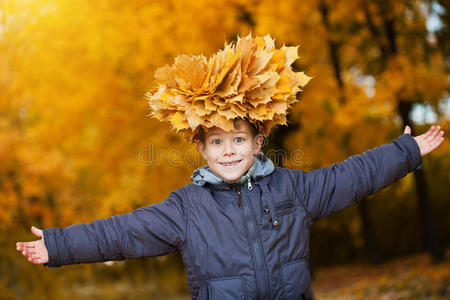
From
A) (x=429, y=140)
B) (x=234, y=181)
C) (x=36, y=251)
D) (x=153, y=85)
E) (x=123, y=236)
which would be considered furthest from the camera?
(x=153, y=85)

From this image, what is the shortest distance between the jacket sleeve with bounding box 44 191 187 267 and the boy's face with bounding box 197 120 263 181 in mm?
259

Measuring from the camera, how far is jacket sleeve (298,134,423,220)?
2.64 meters

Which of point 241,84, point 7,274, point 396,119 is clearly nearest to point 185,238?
point 241,84

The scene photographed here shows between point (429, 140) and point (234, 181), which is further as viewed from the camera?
point (429, 140)

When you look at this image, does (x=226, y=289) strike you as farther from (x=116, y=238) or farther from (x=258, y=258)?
(x=116, y=238)

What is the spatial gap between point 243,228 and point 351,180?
0.60 metres

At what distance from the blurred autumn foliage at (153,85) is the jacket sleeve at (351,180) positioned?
4.67m

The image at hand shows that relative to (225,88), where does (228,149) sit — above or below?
below

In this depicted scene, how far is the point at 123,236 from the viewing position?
251cm

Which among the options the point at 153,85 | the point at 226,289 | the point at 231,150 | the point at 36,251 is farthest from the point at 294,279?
the point at 153,85

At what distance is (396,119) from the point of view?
1112 centimetres

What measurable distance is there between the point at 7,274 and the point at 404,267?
22.7ft

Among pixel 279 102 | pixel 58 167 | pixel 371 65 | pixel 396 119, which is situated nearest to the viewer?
pixel 279 102

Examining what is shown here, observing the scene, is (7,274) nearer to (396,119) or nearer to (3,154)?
(3,154)
